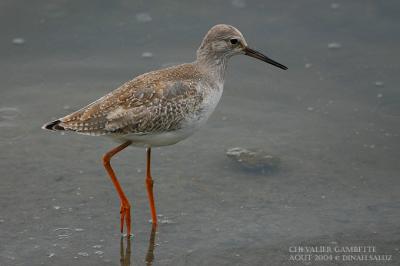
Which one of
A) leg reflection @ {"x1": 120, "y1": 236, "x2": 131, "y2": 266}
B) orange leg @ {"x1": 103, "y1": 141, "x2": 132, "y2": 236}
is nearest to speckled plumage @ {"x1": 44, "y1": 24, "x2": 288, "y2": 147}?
orange leg @ {"x1": 103, "y1": 141, "x2": 132, "y2": 236}

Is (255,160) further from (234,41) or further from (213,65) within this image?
(234,41)

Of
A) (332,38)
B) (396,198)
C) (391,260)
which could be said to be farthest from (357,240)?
(332,38)

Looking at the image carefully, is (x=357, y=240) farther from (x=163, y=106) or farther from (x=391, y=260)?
(x=163, y=106)

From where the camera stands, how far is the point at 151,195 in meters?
7.63

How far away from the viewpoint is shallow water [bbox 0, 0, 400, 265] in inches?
287

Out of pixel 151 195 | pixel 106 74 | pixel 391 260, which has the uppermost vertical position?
pixel 106 74

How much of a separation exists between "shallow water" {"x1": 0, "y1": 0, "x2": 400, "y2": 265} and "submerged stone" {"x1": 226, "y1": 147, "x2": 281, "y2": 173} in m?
0.10

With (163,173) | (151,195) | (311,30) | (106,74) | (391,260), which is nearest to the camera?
(391,260)

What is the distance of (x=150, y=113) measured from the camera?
283 inches

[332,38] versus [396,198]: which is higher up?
[332,38]

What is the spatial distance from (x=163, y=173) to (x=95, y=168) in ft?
2.65

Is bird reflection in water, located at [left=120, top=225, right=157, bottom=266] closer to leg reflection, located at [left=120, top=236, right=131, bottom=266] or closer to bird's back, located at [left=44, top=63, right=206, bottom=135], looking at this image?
leg reflection, located at [left=120, top=236, right=131, bottom=266]

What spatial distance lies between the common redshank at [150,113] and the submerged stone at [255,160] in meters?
1.30

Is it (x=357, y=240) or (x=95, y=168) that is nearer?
(x=357, y=240)
